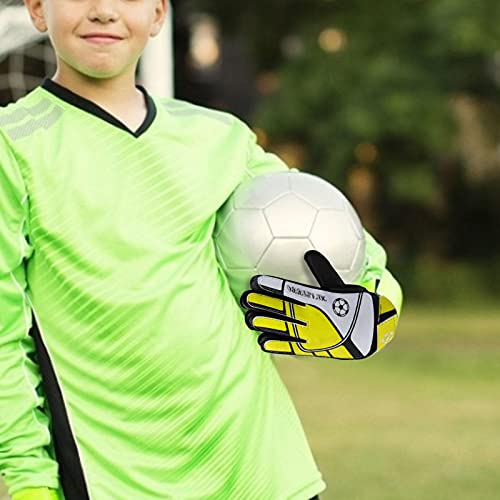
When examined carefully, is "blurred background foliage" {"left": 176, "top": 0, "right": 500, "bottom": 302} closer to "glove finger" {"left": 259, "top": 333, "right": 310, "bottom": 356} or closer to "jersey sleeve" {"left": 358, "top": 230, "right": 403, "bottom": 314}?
"jersey sleeve" {"left": 358, "top": 230, "right": 403, "bottom": 314}

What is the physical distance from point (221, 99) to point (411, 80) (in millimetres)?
8981

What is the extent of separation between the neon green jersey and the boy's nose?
0.15 m

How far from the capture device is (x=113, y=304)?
208 cm

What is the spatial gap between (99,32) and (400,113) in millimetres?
14657

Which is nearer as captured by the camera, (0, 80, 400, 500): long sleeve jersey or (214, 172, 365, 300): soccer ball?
(0, 80, 400, 500): long sleeve jersey

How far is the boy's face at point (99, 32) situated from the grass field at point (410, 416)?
416 cm

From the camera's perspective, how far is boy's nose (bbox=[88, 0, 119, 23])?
208cm

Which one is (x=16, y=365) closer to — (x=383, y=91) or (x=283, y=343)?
(x=283, y=343)

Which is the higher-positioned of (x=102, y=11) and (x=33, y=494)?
(x=102, y=11)

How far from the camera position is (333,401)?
962cm

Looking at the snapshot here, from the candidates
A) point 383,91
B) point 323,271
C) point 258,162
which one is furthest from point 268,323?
point 383,91

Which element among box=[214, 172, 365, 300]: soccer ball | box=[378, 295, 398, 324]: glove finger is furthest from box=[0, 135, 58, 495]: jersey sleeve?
box=[378, 295, 398, 324]: glove finger

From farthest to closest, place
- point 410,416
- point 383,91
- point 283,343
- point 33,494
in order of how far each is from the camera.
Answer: point 383,91 → point 410,416 → point 283,343 → point 33,494

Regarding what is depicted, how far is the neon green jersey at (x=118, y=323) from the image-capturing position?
2076mm
